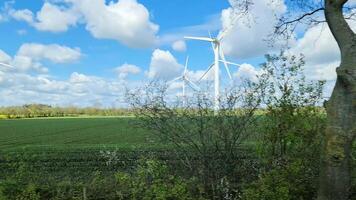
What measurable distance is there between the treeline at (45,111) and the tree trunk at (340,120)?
10672 cm

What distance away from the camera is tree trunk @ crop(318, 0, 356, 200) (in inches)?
270

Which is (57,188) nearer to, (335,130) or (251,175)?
(251,175)

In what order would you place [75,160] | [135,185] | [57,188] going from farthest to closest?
[75,160], [57,188], [135,185]

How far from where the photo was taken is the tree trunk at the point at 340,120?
22.5 feet

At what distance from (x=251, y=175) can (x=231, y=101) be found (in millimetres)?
1623

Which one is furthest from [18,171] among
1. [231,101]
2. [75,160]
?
[75,160]

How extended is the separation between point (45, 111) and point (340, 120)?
418 ft

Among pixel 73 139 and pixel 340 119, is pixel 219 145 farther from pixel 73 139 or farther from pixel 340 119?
pixel 73 139

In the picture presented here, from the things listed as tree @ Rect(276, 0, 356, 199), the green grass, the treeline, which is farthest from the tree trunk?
the treeline

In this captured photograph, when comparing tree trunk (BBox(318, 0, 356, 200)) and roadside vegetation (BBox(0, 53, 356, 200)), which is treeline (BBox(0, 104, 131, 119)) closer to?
roadside vegetation (BBox(0, 53, 356, 200))

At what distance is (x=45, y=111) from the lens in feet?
422

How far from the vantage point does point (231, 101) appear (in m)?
10.3

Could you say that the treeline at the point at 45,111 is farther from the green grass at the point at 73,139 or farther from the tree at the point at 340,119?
the tree at the point at 340,119

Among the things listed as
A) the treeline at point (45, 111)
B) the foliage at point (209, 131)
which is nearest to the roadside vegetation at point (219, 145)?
the foliage at point (209, 131)
